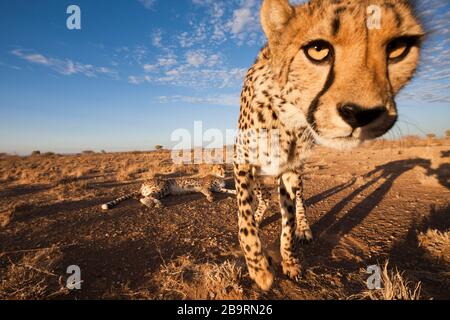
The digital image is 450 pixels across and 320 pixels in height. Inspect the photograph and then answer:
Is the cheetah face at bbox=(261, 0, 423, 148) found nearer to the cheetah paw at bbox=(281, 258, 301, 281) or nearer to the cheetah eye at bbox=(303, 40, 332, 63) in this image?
the cheetah eye at bbox=(303, 40, 332, 63)

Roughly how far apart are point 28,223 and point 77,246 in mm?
1710

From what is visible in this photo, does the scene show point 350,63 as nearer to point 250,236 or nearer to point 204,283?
point 250,236

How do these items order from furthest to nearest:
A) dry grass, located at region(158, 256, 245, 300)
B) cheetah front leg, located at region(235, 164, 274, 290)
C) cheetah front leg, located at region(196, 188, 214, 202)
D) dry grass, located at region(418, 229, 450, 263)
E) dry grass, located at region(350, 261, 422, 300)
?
cheetah front leg, located at region(196, 188, 214, 202)
dry grass, located at region(418, 229, 450, 263)
cheetah front leg, located at region(235, 164, 274, 290)
dry grass, located at region(158, 256, 245, 300)
dry grass, located at region(350, 261, 422, 300)

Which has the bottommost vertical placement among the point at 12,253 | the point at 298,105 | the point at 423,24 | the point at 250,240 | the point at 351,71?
the point at 12,253

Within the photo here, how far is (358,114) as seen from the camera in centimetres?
136

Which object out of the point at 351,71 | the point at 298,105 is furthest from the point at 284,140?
the point at 351,71

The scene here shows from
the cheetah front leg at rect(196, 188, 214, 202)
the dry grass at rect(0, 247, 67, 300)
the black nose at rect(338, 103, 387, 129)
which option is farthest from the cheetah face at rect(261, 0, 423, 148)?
the cheetah front leg at rect(196, 188, 214, 202)

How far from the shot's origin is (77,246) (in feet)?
10.9

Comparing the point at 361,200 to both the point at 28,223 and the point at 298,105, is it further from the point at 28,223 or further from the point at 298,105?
the point at 28,223

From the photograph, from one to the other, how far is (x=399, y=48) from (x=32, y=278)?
12.2ft

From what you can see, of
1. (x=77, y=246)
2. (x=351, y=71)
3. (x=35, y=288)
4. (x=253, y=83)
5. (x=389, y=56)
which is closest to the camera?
(x=351, y=71)

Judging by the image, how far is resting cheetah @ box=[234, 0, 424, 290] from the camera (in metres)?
1.42

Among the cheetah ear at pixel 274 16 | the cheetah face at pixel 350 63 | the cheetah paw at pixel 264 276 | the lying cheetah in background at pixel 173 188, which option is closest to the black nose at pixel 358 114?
the cheetah face at pixel 350 63
